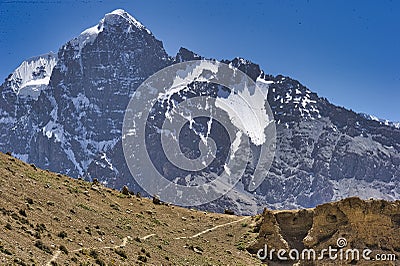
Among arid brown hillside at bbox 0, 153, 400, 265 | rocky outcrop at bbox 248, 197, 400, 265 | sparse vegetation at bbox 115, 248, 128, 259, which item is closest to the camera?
arid brown hillside at bbox 0, 153, 400, 265

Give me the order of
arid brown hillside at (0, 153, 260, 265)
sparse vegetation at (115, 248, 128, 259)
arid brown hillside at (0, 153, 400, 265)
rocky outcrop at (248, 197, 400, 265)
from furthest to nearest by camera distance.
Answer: rocky outcrop at (248, 197, 400, 265) < sparse vegetation at (115, 248, 128, 259) < arid brown hillside at (0, 153, 400, 265) < arid brown hillside at (0, 153, 260, 265)

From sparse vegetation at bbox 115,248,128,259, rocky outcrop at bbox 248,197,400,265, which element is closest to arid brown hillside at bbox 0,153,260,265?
sparse vegetation at bbox 115,248,128,259

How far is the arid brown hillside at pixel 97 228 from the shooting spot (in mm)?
27000

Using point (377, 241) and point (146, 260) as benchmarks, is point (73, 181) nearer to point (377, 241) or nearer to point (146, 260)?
point (146, 260)

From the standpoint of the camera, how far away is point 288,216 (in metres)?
43.7

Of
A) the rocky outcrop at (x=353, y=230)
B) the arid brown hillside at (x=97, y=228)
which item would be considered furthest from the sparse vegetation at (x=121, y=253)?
the rocky outcrop at (x=353, y=230)

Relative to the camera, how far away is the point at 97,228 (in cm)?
3544

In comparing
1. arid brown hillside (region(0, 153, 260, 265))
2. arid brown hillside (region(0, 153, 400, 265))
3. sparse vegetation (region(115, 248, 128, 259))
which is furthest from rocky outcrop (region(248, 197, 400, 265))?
sparse vegetation (region(115, 248, 128, 259))

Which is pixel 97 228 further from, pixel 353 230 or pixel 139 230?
pixel 353 230

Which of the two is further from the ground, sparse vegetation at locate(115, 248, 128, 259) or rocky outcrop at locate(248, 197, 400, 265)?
rocky outcrop at locate(248, 197, 400, 265)

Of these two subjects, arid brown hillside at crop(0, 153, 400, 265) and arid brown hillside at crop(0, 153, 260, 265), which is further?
arid brown hillside at crop(0, 153, 400, 265)

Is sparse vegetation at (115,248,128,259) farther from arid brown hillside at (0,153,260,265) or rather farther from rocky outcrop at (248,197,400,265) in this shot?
rocky outcrop at (248,197,400,265)

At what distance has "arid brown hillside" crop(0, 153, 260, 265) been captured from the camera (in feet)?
88.6

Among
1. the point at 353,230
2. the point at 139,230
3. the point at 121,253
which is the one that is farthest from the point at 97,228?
the point at 353,230
